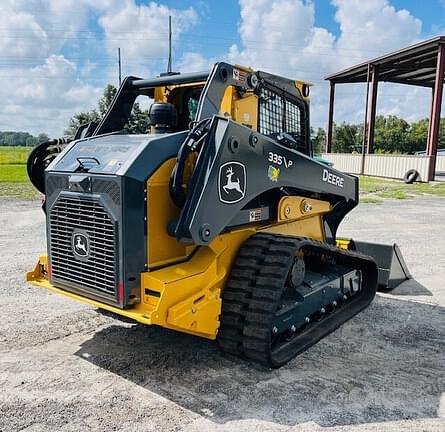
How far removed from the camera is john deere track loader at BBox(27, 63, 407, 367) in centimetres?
335

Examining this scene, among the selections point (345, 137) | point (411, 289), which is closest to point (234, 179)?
point (411, 289)


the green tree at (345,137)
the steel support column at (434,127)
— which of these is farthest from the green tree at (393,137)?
the steel support column at (434,127)

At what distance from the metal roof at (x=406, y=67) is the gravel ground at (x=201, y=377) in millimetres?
19178

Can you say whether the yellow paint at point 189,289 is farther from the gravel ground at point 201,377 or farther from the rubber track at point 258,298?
the gravel ground at point 201,377

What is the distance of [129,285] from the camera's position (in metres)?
3.39

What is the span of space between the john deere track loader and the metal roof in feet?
63.2

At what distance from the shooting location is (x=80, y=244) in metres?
3.64

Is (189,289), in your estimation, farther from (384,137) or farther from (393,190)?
(384,137)

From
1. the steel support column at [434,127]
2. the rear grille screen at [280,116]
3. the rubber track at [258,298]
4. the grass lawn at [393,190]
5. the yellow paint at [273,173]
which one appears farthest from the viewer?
the steel support column at [434,127]

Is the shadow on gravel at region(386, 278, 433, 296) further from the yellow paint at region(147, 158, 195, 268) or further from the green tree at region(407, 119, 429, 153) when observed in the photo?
the green tree at region(407, 119, 429, 153)

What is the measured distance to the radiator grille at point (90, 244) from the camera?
135 inches

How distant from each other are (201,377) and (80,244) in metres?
1.34

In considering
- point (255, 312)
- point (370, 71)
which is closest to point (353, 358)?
point (255, 312)

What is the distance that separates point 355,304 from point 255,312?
6.61ft
